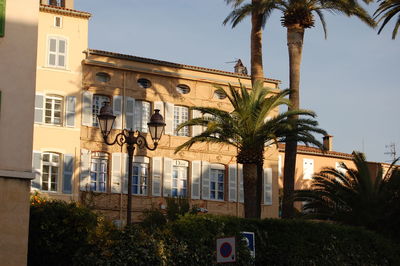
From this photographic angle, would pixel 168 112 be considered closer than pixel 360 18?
No

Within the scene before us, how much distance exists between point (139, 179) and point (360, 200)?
41.3 ft

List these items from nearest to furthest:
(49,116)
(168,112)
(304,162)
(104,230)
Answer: (104,230)
(49,116)
(168,112)
(304,162)

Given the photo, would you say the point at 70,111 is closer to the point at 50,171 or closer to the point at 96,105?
the point at 96,105

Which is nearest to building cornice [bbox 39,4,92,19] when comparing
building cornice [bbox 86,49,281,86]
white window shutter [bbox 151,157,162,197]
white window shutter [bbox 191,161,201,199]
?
building cornice [bbox 86,49,281,86]

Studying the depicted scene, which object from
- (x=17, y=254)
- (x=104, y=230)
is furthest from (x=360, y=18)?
(x=17, y=254)

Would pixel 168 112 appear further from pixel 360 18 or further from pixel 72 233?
pixel 72 233

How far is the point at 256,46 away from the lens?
3569 centimetres

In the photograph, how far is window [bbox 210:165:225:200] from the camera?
42994 millimetres

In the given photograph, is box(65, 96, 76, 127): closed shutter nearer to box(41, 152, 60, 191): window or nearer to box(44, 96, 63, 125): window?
box(44, 96, 63, 125): window

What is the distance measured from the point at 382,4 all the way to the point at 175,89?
11132 mm

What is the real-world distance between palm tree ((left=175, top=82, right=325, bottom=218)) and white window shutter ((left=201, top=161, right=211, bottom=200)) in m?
10.7

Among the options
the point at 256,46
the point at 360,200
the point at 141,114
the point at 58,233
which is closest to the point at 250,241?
the point at 58,233

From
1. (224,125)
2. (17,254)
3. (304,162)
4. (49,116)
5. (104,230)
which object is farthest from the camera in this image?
(304,162)

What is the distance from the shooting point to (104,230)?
2388 cm
